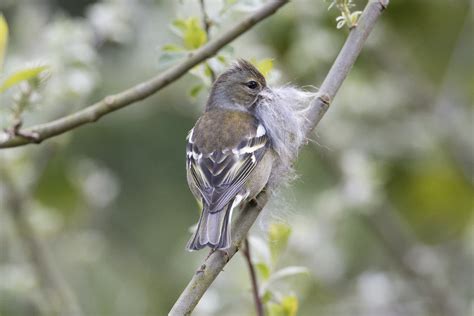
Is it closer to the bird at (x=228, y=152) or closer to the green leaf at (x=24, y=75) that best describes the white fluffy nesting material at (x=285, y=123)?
the bird at (x=228, y=152)

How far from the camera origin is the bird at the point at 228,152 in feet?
11.8

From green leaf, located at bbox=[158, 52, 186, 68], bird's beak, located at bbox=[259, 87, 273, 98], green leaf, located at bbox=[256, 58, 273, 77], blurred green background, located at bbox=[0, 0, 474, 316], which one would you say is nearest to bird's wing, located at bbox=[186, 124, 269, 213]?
bird's beak, located at bbox=[259, 87, 273, 98]

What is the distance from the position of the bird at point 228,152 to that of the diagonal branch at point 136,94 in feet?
1.79

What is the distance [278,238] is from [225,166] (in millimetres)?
471

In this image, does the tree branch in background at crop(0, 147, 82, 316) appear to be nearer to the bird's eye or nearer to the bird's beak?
the bird's eye

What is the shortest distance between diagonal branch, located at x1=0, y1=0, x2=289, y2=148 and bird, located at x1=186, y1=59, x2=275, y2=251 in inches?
21.4

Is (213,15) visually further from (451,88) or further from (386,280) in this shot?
(451,88)

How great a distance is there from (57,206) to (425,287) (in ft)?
8.61

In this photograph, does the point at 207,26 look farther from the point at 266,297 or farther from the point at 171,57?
the point at 266,297

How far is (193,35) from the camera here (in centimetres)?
351

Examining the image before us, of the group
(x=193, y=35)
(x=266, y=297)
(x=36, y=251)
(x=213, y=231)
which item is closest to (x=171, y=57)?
(x=193, y=35)

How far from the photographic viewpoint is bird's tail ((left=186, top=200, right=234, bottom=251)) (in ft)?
10.4

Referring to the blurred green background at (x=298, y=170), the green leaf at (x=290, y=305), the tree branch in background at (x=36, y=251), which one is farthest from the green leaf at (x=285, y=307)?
the tree branch in background at (x=36, y=251)

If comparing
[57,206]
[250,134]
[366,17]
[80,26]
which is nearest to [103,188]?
[57,206]
